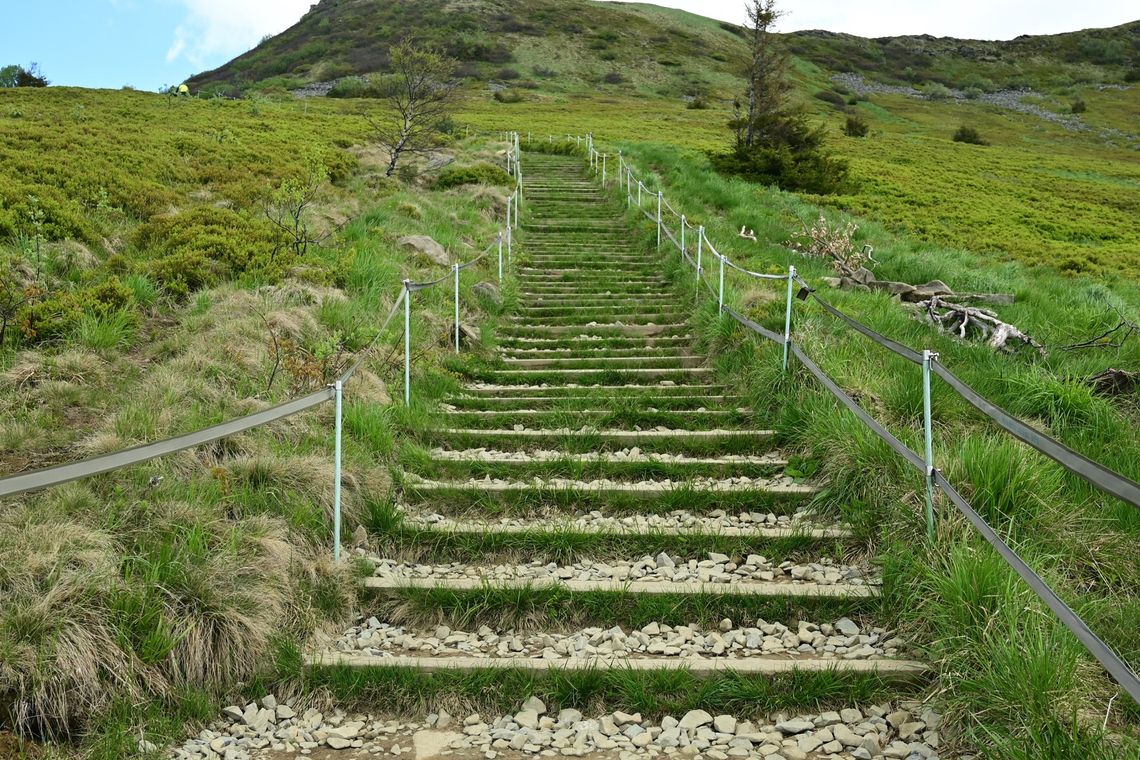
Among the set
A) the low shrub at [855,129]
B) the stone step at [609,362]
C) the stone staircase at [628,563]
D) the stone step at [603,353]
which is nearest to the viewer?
the stone staircase at [628,563]

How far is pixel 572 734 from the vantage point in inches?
125

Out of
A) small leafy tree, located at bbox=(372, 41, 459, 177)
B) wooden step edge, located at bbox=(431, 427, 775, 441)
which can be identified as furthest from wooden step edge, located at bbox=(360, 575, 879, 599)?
small leafy tree, located at bbox=(372, 41, 459, 177)

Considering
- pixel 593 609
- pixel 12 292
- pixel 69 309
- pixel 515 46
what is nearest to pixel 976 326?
pixel 593 609

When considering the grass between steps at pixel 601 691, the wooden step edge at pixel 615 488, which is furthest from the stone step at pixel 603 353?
the grass between steps at pixel 601 691

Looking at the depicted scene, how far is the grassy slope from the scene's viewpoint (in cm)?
296

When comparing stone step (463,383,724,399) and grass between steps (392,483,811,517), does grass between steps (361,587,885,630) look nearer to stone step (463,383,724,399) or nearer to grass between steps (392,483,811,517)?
grass between steps (392,483,811,517)

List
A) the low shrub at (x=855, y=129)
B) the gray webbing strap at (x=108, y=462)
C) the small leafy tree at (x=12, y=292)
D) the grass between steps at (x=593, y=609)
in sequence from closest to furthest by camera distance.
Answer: the gray webbing strap at (x=108, y=462), the grass between steps at (x=593, y=609), the small leafy tree at (x=12, y=292), the low shrub at (x=855, y=129)

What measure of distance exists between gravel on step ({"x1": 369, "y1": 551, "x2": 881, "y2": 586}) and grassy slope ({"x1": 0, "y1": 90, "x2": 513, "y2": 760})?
561 millimetres

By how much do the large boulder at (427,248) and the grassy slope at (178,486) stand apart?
1.48 ft

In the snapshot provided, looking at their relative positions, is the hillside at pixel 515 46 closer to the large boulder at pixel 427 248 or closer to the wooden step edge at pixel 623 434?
the large boulder at pixel 427 248

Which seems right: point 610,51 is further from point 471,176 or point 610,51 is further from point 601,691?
point 601,691

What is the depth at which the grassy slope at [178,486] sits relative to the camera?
2955 millimetres

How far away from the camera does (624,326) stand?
9992 millimetres

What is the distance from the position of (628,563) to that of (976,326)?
19.6ft
